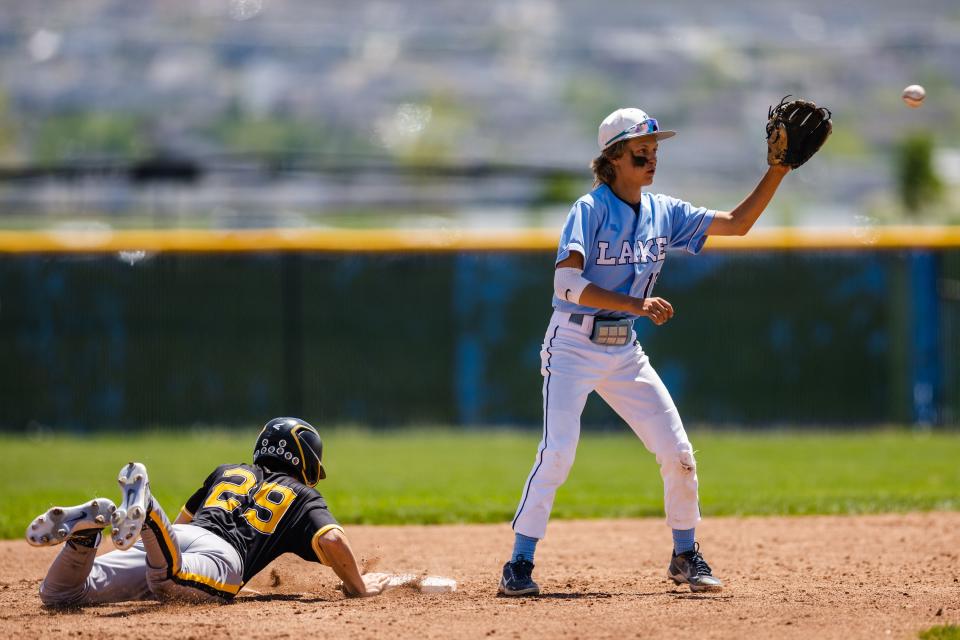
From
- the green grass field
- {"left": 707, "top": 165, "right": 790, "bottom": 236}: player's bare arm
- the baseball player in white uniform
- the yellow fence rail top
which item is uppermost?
the yellow fence rail top

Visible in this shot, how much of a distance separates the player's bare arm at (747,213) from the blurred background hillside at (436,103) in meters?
17.3

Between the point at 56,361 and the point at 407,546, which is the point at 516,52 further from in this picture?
the point at 407,546

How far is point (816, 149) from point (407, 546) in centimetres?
338

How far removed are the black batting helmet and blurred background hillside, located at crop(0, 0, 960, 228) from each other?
17.1m

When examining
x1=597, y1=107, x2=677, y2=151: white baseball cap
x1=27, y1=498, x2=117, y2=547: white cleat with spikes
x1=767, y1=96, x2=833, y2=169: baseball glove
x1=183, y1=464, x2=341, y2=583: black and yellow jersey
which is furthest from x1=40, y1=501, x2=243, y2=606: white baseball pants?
x1=767, y1=96, x2=833, y2=169: baseball glove

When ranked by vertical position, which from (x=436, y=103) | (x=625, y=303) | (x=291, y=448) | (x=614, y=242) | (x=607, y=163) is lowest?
(x=291, y=448)

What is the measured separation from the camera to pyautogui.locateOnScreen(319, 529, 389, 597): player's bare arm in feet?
17.2

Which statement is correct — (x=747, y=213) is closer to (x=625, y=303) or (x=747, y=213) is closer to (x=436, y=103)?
(x=625, y=303)

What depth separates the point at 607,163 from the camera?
5754 millimetres

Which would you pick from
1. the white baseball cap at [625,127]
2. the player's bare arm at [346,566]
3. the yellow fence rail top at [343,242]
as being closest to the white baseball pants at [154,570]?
the player's bare arm at [346,566]

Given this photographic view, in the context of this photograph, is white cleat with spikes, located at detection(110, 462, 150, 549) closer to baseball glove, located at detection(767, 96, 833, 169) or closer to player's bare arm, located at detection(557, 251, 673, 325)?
player's bare arm, located at detection(557, 251, 673, 325)

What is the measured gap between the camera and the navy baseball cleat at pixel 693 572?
5637 mm

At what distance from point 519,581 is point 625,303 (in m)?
1.34

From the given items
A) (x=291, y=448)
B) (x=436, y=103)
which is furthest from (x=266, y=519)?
(x=436, y=103)
